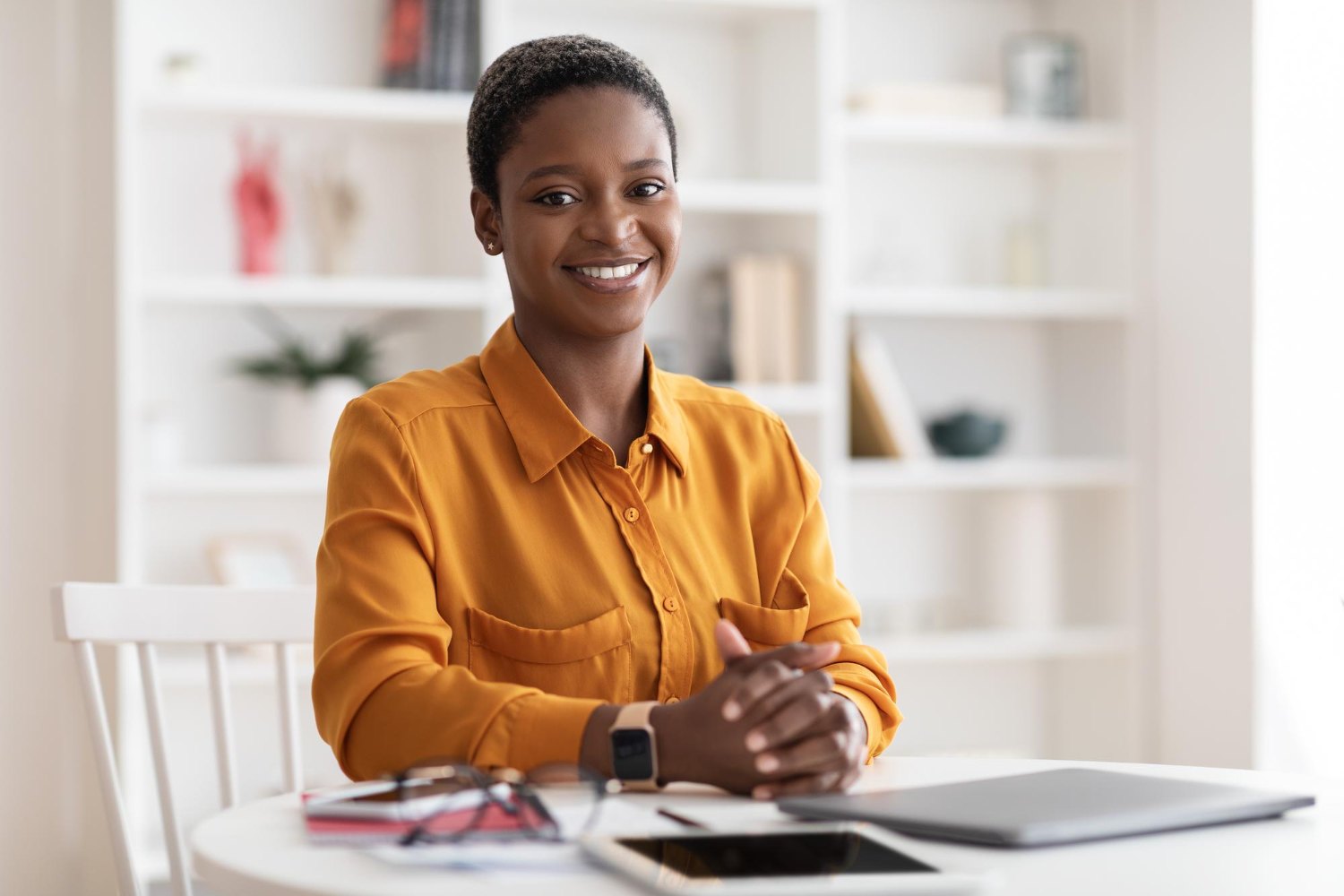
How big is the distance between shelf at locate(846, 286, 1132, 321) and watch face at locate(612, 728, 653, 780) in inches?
96.2

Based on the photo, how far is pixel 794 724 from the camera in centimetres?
108

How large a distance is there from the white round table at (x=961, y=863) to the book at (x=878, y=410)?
2.41 meters

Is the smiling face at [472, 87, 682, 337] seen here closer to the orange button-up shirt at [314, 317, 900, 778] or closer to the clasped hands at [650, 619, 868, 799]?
the orange button-up shirt at [314, 317, 900, 778]

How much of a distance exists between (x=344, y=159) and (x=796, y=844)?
2674 mm

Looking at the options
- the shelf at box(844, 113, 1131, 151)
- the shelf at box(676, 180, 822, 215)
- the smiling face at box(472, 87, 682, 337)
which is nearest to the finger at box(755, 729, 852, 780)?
the smiling face at box(472, 87, 682, 337)

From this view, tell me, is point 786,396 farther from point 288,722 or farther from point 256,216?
point 288,722

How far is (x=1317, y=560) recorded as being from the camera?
128 inches

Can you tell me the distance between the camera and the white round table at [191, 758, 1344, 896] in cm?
84

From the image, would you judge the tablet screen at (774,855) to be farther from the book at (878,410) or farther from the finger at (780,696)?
the book at (878,410)

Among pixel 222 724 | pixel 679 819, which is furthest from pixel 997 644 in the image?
pixel 679 819

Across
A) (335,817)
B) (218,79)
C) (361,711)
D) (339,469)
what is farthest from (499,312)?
(335,817)

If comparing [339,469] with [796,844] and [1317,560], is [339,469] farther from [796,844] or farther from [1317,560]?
[1317,560]

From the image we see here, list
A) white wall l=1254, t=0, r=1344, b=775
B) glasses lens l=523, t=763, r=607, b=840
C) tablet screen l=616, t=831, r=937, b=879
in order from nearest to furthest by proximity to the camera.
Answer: tablet screen l=616, t=831, r=937, b=879, glasses lens l=523, t=763, r=607, b=840, white wall l=1254, t=0, r=1344, b=775

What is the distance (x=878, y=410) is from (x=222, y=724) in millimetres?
2090
